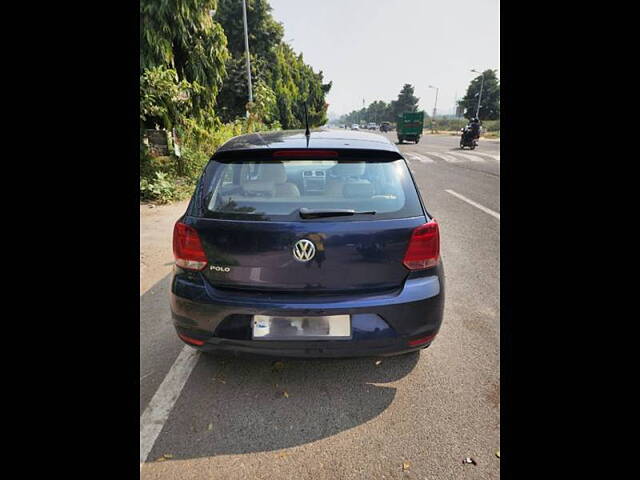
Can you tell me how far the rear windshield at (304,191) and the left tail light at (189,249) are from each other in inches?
6.0

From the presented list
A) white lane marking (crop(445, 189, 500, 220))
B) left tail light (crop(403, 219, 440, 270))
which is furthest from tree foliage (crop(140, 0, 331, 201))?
left tail light (crop(403, 219, 440, 270))

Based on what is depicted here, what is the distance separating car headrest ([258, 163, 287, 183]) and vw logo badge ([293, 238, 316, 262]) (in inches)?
20.1

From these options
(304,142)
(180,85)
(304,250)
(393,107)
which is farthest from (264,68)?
(393,107)

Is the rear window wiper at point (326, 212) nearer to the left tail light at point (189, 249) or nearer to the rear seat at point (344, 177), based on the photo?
the rear seat at point (344, 177)

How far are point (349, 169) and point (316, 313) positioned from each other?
2.99 feet

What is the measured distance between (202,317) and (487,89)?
7675 centimetres

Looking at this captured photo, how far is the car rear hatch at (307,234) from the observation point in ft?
5.87

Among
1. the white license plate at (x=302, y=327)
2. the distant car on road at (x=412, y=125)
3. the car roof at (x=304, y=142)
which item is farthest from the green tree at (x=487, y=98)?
the white license plate at (x=302, y=327)

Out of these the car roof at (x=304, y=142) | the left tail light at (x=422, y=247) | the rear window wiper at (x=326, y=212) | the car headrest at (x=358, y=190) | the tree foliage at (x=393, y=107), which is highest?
the tree foliage at (x=393, y=107)

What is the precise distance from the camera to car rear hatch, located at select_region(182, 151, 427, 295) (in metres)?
1.79

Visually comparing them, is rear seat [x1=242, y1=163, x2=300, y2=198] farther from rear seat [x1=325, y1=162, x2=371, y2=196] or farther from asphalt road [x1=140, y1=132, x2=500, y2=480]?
asphalt road [x1=140, y1=132, x2=500, y2=480]
